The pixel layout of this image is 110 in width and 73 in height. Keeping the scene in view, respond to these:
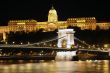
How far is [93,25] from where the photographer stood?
297ft

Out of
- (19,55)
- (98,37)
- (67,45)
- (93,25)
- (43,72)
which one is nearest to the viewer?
(43,72)

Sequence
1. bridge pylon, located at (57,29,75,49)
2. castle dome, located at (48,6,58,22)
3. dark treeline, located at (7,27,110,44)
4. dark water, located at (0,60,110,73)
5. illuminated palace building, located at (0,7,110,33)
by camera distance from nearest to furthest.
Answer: dark water, located at (0,60,110,73)
bridge pylon, located at (57,29,75,49)
dark treeline, located at (7,27,110,44)
illuminated palace building, located at (0,7,110,33)
castle dome, located at (48,6,58,22)

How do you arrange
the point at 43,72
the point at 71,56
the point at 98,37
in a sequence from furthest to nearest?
the point at 98,37 → the point at 71,56 → the point at 43,72

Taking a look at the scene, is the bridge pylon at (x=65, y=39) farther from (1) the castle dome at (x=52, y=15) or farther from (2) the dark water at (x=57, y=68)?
(1) the castle dome at (x=52, y=15)

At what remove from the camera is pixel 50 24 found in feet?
311

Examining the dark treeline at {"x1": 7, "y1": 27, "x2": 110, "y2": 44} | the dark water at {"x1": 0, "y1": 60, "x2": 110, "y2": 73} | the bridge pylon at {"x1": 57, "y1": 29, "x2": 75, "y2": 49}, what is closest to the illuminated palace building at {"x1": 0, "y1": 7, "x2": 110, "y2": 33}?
the dark treeline at {"x1": 7, "y1": 27, "x2": 110, "y2": 44}

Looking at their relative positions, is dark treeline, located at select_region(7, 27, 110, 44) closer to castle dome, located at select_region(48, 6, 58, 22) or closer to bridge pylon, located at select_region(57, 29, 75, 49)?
bridge pylon, located at select_region(57, 29, 75, 49)

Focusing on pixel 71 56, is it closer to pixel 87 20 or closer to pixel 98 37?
pixel 98 37

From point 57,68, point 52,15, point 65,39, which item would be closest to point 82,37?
point 65,39

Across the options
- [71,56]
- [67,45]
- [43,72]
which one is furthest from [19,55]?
[43,72]

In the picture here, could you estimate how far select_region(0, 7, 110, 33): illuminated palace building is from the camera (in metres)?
91.2

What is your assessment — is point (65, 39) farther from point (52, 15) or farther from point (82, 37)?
point (52, 15)

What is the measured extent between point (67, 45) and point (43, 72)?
82.9 ft

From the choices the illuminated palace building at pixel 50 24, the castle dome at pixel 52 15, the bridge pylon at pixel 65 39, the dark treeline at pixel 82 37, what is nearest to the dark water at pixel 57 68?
the bridge pylon at pixel 65 39
